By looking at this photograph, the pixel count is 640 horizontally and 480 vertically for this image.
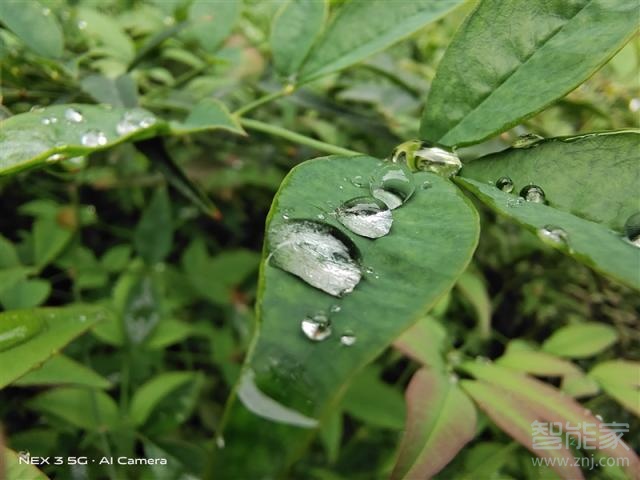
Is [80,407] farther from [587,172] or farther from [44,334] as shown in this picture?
[587,172]

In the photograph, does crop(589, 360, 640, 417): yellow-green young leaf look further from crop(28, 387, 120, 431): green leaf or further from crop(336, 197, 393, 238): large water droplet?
crop(28, 387, 120, 431): green leaf

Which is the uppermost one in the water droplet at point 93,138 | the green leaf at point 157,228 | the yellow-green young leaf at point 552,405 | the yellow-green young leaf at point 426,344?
the water droplet at point 93,138

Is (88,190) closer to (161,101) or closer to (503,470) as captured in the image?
(161,101)

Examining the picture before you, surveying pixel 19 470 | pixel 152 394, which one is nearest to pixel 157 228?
pixel 152 394

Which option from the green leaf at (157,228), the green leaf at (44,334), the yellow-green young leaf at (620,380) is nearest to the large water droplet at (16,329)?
the green leaf at (44,334)

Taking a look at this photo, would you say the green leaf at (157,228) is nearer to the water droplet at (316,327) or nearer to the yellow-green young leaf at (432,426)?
the yellow-green young leaf at (432,426)

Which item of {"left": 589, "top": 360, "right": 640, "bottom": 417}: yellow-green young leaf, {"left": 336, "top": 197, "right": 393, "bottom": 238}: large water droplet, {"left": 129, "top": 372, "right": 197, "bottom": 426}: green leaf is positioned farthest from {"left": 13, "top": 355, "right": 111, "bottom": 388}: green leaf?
{"left": 589, "top": 360, "right": 640, "bottom": 417}: yellow-green young leaf

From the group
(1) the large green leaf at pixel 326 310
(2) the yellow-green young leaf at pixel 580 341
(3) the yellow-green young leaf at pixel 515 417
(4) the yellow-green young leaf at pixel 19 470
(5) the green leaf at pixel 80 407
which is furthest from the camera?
(2) the yellow-green young leaf at pixel 580 341

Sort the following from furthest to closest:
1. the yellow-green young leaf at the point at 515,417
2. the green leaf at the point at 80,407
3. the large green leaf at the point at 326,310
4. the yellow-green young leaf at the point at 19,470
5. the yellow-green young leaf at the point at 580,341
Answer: the yellow-green young leaf at the point at 580,341
the green leaf at the point at 80,407
the yellow-green young leaf at the point at 515,417
the yellow-green young leaf at the point at 19,470
the large green leaf at the point at 326,310

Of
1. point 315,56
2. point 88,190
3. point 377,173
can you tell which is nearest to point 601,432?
point 377,173
